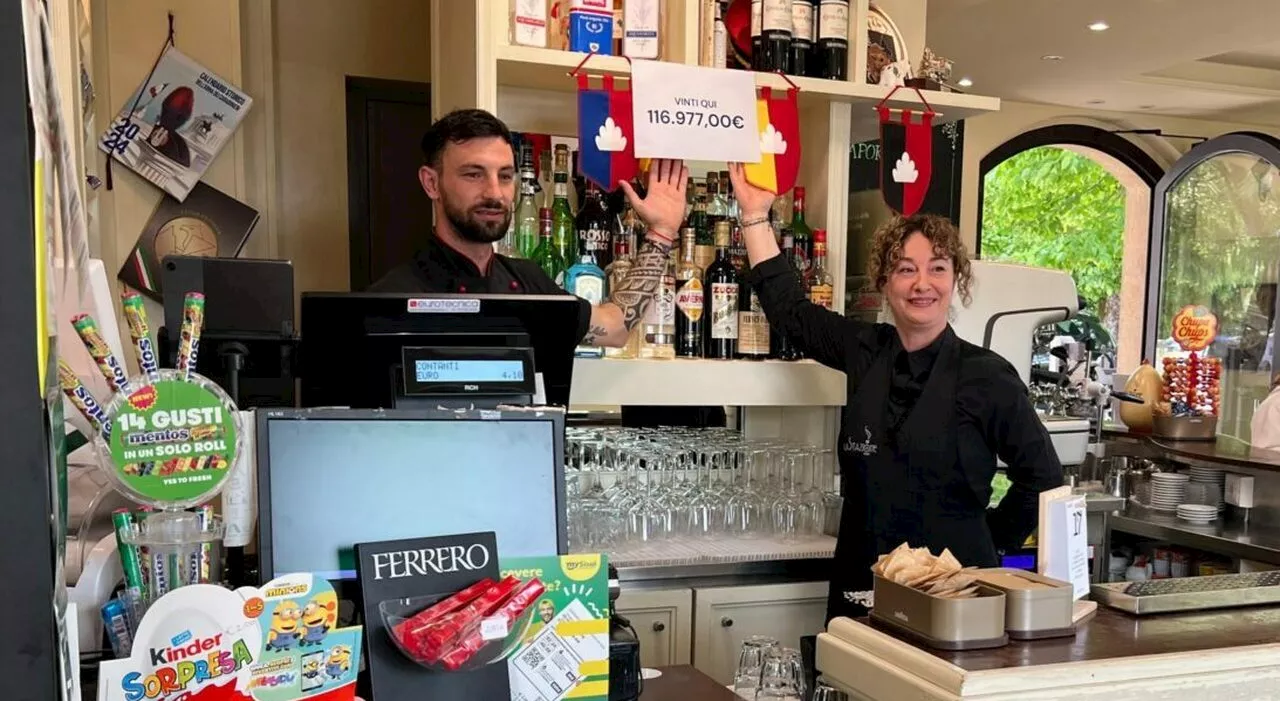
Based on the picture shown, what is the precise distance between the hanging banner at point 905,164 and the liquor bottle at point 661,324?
0.67 meters

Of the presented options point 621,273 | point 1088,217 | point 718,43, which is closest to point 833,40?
point 718,43

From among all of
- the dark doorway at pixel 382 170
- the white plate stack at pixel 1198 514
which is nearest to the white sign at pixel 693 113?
the dark doorway at pixel 382 170

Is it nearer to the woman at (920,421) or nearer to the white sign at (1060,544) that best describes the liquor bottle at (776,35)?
the woman at (920,421)

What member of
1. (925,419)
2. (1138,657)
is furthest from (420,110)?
(1138,657)

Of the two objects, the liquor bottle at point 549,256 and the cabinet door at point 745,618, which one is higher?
the liquor bottle at point 549,256

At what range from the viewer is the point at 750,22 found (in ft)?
8.64

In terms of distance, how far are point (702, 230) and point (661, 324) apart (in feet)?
1.00

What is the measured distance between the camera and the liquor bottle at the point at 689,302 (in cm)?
253

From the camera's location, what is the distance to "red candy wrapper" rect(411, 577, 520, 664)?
1.01 metres

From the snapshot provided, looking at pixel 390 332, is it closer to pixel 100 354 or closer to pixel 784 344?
pixel 100 354

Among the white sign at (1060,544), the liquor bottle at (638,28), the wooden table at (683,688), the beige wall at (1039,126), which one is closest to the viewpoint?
the white sign at (1060,544)

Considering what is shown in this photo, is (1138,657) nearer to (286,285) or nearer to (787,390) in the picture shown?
(286,285)

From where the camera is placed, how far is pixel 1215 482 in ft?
12.2

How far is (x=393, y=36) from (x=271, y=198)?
0.84 m
